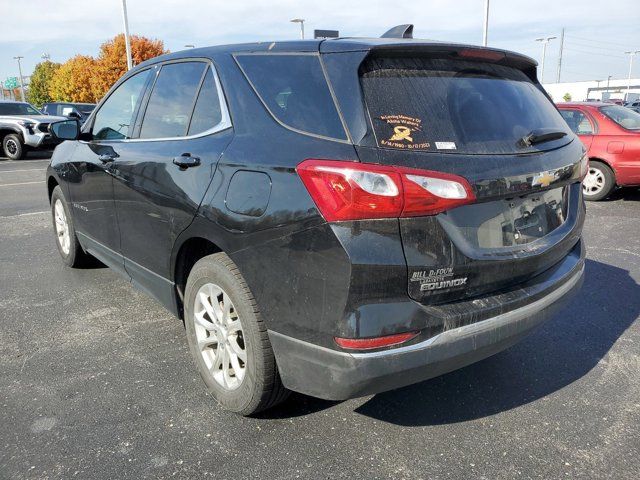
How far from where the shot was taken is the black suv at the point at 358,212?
6.70 ft

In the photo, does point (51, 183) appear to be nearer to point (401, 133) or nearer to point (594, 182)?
point (401, 133)

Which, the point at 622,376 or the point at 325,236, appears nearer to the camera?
the point at 325,236

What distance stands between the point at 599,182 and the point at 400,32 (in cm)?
693

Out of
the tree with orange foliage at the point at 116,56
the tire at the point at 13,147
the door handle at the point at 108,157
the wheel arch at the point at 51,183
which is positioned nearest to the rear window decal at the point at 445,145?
the door handle at the point at 108,157

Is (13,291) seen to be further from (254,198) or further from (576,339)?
(576,339)

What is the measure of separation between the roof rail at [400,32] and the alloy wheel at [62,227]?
3.40 metres

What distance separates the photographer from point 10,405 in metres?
2.81

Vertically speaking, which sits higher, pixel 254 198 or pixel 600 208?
pixel 254 198

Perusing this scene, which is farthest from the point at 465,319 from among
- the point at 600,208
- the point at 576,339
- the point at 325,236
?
the point at 600,208

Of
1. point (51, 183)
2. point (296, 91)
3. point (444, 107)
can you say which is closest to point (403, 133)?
point (444, 107)

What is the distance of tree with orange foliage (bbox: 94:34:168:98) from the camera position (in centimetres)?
5719

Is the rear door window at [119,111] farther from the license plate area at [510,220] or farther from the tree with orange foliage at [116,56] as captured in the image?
the tree with orange foliage at [116,56]

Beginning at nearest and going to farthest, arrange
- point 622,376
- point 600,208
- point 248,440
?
point 248,440 < point 622,376 < point 600,208

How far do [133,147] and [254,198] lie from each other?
57.1 inches
